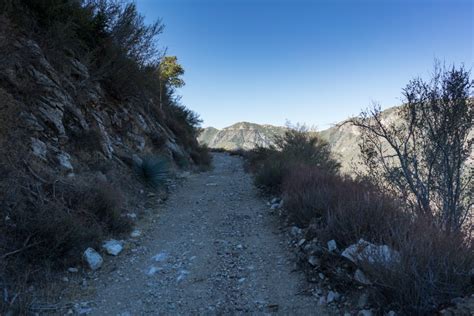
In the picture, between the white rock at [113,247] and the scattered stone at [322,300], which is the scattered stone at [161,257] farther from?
the scattered stone at [322,300]

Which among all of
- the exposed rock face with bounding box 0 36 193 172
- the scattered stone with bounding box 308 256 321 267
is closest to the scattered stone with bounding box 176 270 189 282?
the scattered stone with bounding box 308 256 321 267

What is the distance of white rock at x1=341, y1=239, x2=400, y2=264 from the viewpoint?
263 cm

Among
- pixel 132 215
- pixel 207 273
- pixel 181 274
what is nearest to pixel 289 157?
pixel 132 215

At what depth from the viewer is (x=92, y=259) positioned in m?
3.97

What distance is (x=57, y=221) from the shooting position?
3750 millimetres

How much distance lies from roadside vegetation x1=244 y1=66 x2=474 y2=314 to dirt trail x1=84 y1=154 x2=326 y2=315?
0.75 metres

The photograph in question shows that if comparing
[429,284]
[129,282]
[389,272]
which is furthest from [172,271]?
[429,284]

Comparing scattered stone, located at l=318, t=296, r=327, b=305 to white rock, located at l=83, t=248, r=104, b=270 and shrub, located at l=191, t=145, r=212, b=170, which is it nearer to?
white rock, located at l=83, t=248, r=104, b=270

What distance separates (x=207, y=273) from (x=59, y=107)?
5569 mm

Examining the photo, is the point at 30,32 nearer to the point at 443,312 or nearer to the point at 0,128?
the point at 0,128

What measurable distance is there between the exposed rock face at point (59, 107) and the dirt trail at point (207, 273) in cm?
265

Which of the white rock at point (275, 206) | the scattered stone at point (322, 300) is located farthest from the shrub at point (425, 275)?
the white rock at point (275, 206)

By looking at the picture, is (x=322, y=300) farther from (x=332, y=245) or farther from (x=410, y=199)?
(x=410, y=199)

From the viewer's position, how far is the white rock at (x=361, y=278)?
2.79 meters
